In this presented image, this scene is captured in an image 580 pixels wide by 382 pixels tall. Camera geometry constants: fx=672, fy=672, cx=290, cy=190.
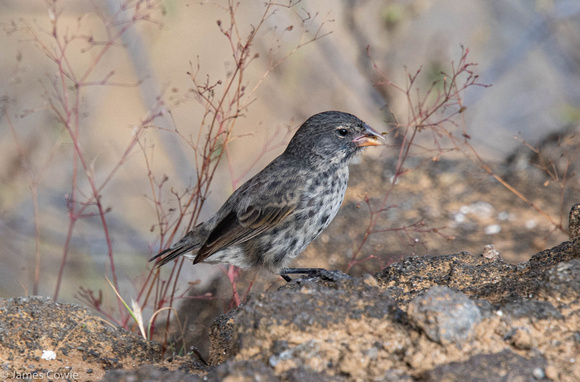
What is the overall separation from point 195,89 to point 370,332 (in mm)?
5321

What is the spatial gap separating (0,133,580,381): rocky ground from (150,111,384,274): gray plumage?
474 mm

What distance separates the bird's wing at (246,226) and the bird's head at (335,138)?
0.43 metres

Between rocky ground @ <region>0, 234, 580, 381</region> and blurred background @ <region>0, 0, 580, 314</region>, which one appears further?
blurred background @ <region>0, 0, 580, 314</region>

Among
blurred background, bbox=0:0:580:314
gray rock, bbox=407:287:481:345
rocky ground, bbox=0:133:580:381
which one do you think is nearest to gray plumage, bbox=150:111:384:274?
rocky ground, bbox=0:133:580:381

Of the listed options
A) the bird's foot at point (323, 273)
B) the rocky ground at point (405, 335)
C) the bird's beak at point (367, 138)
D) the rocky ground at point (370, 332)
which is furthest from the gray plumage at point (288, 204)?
the rocky ground at point (405, 335)

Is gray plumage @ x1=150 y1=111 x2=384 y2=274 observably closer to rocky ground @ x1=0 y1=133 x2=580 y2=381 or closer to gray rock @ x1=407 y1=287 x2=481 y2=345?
rocky ground @ x1=0 y1=133 x2=580 y2=381

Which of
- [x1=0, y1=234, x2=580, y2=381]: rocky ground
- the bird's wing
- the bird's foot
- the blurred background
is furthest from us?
the blurred background

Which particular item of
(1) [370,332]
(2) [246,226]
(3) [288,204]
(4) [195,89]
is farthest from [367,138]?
(4) [195,89]

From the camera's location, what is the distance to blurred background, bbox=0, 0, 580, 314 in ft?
24.4

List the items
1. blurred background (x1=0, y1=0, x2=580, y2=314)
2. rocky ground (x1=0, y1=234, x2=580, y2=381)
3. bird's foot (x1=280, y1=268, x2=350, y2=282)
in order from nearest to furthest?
rocky ground (x1=0, y1=234, x2=580, y2=381), bird's foot (x1=280, y1=268, x2=350, y2=282), blurred background (x1=0, y1=0, x2=580, y2=314)

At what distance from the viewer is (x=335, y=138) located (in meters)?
4.26

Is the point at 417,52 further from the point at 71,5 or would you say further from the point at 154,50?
the point at 71,5

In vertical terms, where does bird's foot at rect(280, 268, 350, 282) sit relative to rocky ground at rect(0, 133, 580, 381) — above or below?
above

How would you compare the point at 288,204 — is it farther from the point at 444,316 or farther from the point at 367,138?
the point at 444,316
